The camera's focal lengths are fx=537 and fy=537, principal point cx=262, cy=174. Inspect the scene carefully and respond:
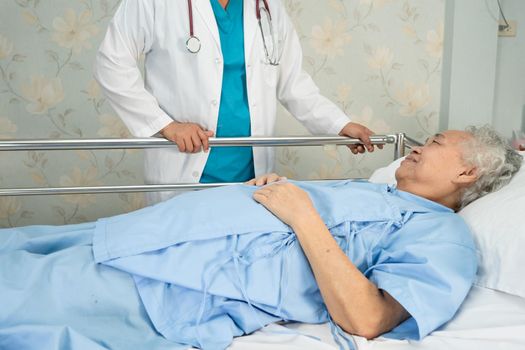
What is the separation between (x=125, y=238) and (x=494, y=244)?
82cm

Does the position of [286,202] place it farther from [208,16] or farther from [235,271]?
[208,16]

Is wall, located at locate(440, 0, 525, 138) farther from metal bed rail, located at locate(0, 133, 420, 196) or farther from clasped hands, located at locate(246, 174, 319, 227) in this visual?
clasped hands, located at locate(246, 174, 319, 227)

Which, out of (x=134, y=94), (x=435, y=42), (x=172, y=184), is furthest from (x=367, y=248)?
(x=435, y=42)

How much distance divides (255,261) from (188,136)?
0.56 meters

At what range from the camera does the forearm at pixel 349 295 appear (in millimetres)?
1047

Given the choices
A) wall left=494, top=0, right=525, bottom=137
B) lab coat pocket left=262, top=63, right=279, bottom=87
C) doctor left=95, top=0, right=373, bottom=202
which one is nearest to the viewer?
doctor left=95, top=0, right=373, bottom=202

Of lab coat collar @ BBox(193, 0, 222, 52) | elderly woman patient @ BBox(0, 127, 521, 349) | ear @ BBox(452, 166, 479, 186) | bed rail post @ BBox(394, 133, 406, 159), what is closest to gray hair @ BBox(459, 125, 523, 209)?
ear @ BBox(452, 166, 479, 186)

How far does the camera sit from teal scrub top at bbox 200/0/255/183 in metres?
1.71

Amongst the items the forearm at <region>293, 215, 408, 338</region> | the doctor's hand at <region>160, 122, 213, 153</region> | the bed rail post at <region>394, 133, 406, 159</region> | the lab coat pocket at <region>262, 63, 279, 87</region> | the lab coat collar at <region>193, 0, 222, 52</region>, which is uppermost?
the lab coat collar at <region>193, 0, 222, 52</region>

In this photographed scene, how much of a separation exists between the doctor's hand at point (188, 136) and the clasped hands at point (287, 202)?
0.38 meters

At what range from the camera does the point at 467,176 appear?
1365 mm

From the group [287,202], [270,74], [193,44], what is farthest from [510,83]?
[287,202]

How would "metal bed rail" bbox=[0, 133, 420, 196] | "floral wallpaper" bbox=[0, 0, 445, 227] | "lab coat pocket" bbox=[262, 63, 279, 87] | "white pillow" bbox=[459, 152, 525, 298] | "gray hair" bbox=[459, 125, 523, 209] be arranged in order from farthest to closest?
"floral wallpaper" bbox=[0, 0, 445, 227] → "lab coat pocket" bbox=[262, 63, 279, 87] → "metal bed rail" bbox=[0, 133, 420, 196] → "gray hair" bbox=[459, 125, 523, 209] → "white pillow" bbox=[459, 152, 525, 298]

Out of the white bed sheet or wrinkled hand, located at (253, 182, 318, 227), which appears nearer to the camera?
the white bed sheet
